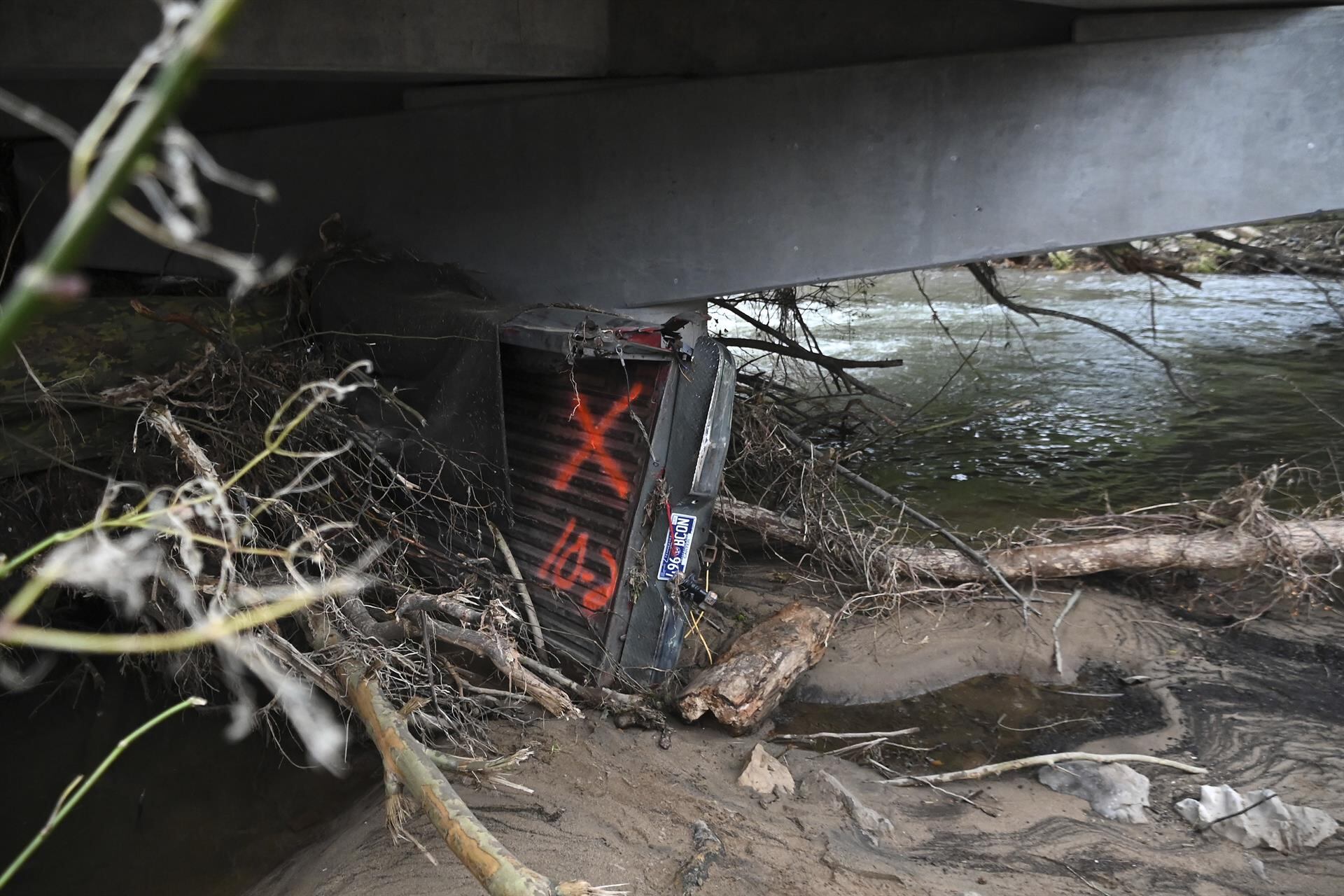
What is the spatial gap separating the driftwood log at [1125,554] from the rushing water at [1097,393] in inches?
46.4

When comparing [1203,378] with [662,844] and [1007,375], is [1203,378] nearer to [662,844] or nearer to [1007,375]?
[1007,375]

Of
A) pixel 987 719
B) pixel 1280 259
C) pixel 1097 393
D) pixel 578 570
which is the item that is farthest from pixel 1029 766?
pixel 1097 393

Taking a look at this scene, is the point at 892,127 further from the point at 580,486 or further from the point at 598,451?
the point at 580,486

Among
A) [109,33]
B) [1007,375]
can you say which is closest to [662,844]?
[109,33]

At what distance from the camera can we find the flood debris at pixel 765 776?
421cm

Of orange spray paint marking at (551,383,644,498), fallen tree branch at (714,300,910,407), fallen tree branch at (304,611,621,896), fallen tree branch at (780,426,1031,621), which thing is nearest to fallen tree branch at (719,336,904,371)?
fallen tree branch at (714,300,910,407)

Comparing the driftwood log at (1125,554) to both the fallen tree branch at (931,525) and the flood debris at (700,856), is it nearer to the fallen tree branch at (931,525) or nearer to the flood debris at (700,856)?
the fallen tree branch at (931,525)

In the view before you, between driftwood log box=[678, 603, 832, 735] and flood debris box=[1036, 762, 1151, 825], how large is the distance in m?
1.26

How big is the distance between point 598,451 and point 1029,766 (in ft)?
8.55

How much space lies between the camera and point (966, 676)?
541 centimetres

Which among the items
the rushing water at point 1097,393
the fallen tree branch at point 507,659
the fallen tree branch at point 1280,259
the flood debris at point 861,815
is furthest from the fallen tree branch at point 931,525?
the fallen tree branch at point 1280,259

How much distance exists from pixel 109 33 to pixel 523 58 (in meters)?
2.01

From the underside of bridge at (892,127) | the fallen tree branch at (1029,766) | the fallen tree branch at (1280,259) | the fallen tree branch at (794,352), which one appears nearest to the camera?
the fallen tree branch at (1029,766)

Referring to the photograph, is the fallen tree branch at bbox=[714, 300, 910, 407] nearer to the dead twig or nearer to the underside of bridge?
the underside of bridge
